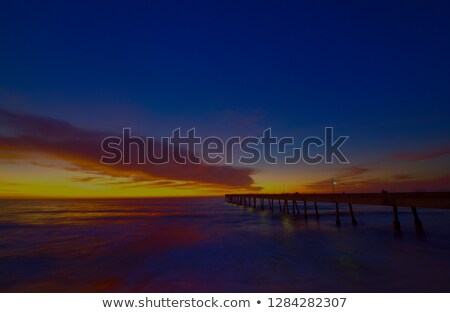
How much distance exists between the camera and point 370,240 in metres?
16.2

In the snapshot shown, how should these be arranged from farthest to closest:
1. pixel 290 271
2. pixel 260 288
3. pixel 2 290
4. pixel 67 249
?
pixel 67 249 → pixel 290 271 → pixel 2 290 → pixel 260 288

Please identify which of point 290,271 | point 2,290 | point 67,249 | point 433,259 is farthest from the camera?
point 67,249

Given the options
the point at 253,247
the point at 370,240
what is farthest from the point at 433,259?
the point at 253,247

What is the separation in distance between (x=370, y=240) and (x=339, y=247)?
3.36 m

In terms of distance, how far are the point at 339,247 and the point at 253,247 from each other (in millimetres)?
4282

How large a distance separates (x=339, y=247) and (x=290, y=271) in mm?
5618

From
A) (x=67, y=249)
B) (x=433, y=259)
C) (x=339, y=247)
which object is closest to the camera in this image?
(x=433, y=259)

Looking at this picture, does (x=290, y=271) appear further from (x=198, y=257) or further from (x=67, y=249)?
(x=67, y=249)
